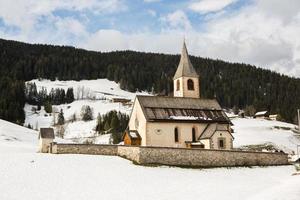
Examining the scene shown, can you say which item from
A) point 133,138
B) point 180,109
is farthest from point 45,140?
point 180,109

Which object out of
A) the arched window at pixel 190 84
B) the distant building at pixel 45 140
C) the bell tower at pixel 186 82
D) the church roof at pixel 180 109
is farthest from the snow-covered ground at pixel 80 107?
the distant building at pixel 45 140

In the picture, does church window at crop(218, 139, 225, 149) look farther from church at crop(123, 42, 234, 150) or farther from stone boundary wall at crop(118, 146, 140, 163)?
stone boundary wall at crop(118, 146, 140, 163)

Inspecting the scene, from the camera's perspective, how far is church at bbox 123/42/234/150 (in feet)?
163

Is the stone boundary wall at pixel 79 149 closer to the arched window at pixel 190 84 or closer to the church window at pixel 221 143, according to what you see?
the church window at pixel 221 143

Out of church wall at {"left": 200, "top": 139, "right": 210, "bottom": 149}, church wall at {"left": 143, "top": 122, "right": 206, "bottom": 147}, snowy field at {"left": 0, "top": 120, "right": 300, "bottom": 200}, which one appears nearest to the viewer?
snowy field at {"left": 0, "top": 120, "right": 300, "bottom": 200}

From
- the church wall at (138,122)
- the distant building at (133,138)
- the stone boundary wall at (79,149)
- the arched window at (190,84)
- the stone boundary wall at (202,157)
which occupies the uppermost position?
the arched window at (190,84)

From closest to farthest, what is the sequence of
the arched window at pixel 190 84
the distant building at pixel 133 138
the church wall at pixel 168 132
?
1. the church wall at pixel 168 132
2. the distant building at pixel 133 138
3. the arched window at pixel 190 84

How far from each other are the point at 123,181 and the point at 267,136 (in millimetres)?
56109

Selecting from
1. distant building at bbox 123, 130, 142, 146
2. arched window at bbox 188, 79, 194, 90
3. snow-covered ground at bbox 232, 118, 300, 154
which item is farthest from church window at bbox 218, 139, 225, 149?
snow-covered ground at bbox 232, 118, 300, 154

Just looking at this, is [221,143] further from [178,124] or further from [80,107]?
[80,107]

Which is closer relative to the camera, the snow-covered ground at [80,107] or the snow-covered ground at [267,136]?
the snow-covered ground at [267,136]

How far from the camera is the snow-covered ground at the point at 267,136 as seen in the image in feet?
249

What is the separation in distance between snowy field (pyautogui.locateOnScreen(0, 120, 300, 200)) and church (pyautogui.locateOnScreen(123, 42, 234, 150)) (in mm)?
6844

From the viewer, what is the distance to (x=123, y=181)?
34.6m
